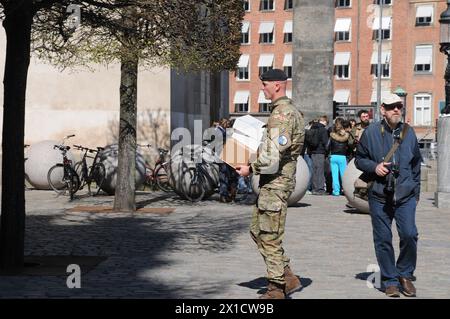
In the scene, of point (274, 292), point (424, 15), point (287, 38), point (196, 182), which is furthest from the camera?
point (287, 38)

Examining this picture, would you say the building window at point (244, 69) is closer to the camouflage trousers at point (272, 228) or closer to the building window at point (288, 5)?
the building window at point (288, 5)

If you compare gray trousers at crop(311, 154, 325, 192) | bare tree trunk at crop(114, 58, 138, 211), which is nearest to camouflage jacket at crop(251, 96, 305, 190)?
bare tree trunk at crop(114, 58, 138, 211)

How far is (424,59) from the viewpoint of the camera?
74.6m

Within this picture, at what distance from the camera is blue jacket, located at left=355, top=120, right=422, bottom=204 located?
903 centimetres

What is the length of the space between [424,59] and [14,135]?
219 ft

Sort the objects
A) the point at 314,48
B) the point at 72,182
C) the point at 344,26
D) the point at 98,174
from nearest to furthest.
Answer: the point at 72,182 < the point at 98,174 < the point at 314,48 < the point at 344,26

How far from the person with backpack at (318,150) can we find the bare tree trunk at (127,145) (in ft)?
19.6

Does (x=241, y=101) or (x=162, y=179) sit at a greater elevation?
(x=241, y=101)

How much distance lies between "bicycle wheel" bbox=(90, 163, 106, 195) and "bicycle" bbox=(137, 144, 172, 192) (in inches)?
73.7

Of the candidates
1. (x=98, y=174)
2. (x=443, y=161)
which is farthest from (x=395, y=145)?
(x=98, y=174)

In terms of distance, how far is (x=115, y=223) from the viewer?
15.5 meters

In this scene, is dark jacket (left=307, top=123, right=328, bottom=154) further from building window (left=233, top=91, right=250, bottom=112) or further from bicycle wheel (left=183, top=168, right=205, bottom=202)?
building window (left=233, top=91, right=250, bottom=112)

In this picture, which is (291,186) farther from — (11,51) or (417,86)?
(417,86)

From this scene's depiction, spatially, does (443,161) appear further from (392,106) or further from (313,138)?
(392,106)
